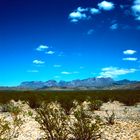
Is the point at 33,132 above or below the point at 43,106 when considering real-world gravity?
below

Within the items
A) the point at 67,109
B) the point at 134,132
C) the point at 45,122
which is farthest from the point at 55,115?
the point at 67,109

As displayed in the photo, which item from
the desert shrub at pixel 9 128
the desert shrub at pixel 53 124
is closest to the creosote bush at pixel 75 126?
the desert shrub at pixel 53 124

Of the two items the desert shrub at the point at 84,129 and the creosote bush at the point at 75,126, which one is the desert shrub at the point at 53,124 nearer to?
the creosote bush at the point at 75,126

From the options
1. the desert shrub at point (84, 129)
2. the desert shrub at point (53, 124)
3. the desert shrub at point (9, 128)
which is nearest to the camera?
the desert shrub at point (9, 128)

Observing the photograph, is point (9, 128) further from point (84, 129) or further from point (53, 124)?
point (84, 129)

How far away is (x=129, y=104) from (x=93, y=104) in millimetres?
10522

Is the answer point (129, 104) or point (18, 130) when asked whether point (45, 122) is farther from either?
point (129, 104)

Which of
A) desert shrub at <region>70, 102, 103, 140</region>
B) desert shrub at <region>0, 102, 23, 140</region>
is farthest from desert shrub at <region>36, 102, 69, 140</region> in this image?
desert shrub at <region>0, 102, 23, 140</region>

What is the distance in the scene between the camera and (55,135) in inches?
489

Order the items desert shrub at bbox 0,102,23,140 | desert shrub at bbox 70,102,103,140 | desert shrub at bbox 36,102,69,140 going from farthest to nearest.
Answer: desert shrub at bbox 36,102,69,140, desert shrub at bbox 70,102,103,140, desert shrub at bbox 0,102,23,140

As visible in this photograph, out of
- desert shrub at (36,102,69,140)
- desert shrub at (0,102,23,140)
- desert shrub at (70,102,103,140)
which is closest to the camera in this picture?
desert shrub at (0,102,23,140)

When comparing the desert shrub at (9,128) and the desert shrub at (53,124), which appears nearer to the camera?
the desert shrub at (9,128)

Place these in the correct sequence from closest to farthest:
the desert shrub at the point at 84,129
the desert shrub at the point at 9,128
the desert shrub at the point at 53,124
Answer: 1. the desert shrub at the point at 9,128
2. the desert shrub at the point at 84,129
3. the desert shrub at the point at 53,124

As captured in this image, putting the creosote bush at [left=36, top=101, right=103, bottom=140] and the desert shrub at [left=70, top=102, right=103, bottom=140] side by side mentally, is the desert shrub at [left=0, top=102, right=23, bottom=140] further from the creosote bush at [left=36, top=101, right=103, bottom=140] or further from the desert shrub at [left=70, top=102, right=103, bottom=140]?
the desert shrub at [left=70, top=102, right=103, bottom=140]
